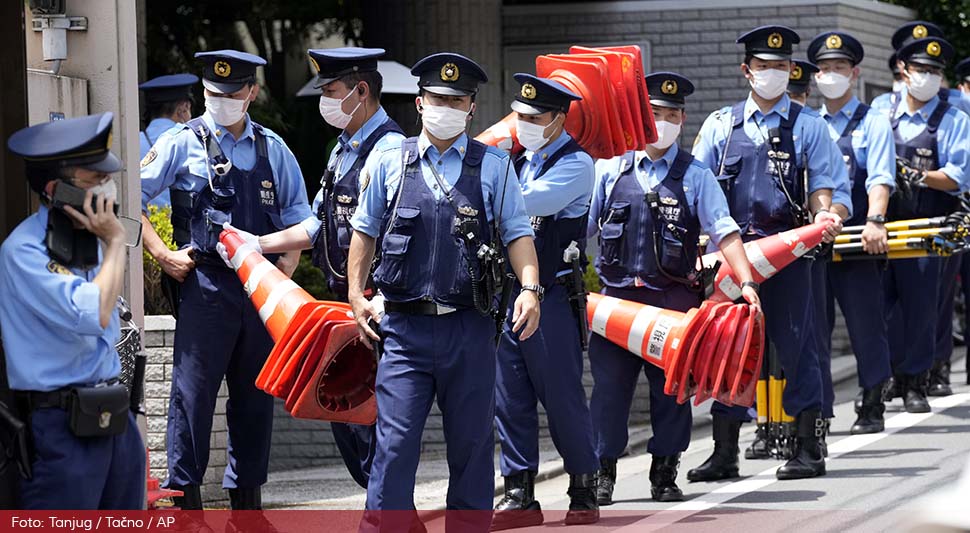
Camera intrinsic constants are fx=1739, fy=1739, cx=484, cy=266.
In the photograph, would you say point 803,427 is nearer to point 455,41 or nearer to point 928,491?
point 928,491

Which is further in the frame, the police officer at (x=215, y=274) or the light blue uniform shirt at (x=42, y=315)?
the police officer at (x=215, y=274)

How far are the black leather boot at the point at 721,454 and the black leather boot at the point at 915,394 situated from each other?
288 cm

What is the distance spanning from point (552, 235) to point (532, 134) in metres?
0.52

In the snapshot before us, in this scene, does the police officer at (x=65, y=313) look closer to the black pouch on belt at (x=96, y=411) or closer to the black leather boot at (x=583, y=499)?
the black pouch on belt at (x=96, y=411)

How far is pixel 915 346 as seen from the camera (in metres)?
12.6

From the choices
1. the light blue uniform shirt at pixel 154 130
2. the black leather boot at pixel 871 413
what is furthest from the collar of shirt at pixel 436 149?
the black leather boot at pixel 871 413

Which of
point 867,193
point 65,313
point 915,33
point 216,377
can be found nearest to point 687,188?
point 216,377

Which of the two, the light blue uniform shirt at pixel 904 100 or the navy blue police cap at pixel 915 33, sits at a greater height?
the navy blue police cap at pixel 915 33

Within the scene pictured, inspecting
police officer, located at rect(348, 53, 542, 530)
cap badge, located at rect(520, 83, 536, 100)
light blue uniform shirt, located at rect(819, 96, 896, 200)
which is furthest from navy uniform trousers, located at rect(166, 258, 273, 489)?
light blue uniform shirt, located at rect(819, 96, 896, 200)

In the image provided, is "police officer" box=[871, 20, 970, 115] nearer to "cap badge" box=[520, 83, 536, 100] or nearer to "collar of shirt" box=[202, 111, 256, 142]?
"cap badge" box=[520, 83, 536, 100]

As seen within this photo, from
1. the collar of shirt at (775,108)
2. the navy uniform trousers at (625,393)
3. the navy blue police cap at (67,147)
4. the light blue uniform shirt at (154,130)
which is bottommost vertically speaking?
the navy uniform trousers at (625,393)

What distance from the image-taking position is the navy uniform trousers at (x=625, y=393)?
929cm

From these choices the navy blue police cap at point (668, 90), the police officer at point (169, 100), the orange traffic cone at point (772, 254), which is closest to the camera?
the navy blue police cap at point (668, 90)

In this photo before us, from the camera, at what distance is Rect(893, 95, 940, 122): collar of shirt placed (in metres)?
12.6
